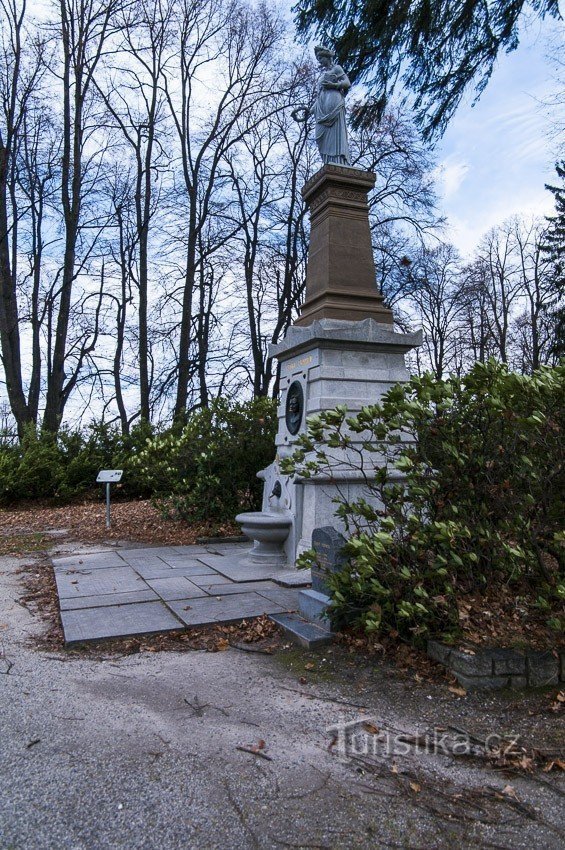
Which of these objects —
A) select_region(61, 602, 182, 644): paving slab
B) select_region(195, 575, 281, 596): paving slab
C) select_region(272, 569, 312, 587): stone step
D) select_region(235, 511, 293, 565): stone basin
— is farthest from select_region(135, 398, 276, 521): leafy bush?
select_region(61, 602, 182, 644): paving slab

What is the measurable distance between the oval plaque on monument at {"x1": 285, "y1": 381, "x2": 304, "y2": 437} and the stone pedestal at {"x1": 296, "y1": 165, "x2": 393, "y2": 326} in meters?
0.84

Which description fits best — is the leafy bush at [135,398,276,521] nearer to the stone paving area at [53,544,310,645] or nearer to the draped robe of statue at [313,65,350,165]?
the stone paving area at [53,544,310,645]

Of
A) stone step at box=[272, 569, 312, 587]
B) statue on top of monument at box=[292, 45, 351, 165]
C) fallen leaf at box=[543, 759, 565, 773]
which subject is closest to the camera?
fallen leaf at box=[543, 759, 565, 773]

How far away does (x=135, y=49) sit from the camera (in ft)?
62.5

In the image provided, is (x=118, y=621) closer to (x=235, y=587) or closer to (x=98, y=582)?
(x=235, y=587)

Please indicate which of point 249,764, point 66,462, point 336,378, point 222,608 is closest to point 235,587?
point 222,608

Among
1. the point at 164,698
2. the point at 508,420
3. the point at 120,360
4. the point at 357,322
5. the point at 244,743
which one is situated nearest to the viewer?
the point at 244,743

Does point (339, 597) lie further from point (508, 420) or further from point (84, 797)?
point (84, 797)

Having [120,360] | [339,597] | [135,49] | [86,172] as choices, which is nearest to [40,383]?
[120,360]

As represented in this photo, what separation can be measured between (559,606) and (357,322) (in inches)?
158

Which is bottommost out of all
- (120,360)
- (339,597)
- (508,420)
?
(339,597)

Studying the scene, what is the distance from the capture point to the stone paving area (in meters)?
4.75

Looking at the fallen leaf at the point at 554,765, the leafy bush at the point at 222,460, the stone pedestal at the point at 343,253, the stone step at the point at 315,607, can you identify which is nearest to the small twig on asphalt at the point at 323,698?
the stone step at the point at 315,607

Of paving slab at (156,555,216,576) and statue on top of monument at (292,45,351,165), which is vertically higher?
statue on top of monument at (292,45,351,165)
